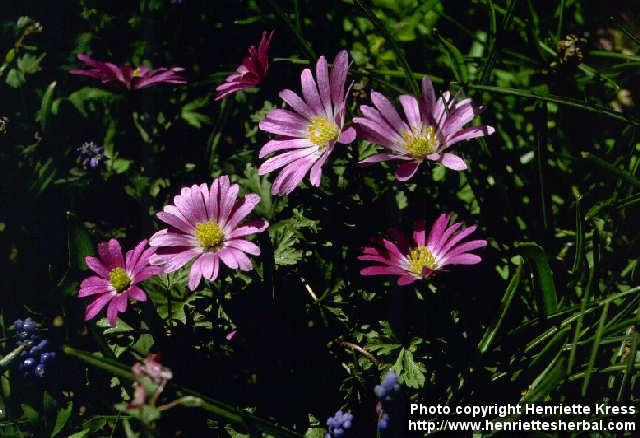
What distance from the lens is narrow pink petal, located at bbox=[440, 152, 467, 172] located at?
1.53 metres

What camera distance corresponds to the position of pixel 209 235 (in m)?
1.72

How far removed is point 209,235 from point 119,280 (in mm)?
281

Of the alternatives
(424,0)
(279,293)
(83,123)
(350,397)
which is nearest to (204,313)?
(279,293)

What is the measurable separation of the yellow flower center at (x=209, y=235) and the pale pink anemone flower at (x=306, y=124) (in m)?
0.20

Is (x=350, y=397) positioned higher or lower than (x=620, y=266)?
lower

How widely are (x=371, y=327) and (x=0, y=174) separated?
1368 millimetres

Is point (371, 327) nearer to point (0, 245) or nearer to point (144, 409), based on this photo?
point (144, 409)

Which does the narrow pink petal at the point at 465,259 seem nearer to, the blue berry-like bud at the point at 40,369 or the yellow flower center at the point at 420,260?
the yellow flower center at the point at 420,260

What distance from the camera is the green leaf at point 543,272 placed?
5.30ft

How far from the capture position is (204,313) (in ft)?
5.78

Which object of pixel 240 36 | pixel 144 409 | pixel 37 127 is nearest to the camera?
pixel 144 409

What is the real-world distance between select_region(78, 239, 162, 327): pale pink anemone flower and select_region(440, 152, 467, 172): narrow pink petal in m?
0.79

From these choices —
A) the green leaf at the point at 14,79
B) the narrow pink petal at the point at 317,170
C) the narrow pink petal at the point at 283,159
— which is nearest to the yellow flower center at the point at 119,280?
the narrow pink petal at the point at 283,159

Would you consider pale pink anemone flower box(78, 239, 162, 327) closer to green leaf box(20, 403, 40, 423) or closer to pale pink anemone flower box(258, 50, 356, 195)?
green leaf box(20, 403, 40, 423)
